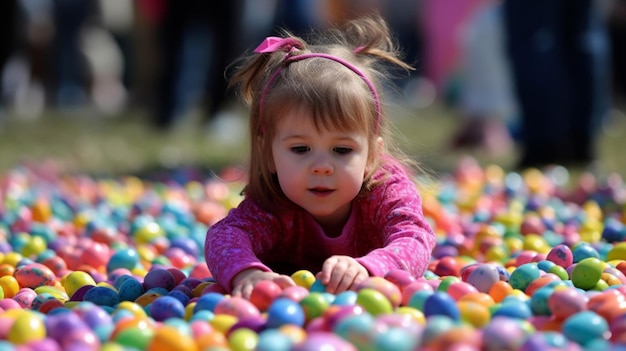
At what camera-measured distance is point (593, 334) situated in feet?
6.36

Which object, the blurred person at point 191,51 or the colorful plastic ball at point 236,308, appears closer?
the colorful plastic ball at point 236,308

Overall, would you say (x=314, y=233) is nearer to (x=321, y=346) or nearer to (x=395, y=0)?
(x=321, y=346)

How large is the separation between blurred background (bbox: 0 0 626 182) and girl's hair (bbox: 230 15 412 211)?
0.36 meters

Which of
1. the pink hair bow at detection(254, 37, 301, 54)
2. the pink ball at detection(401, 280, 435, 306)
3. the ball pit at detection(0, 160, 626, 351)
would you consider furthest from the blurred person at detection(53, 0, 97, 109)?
the pink ball at detection(401, 280, 435, 306)

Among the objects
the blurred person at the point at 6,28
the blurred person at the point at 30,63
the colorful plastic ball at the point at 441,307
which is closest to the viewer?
the colorful plastic ball at the point at 441,307

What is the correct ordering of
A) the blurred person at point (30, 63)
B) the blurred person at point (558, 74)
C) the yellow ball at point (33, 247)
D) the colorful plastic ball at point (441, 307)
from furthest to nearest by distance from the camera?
1. the blurred person at point (30, 63)
2. the blurred person at point (558, 74)
3. the yellow ball at point (33, 247)
4. the colorful plastic ball at point (441, 307)

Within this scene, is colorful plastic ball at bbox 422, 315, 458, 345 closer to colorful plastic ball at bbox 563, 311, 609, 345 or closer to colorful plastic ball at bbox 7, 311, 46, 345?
colorful plastic ball at bbox 563, 311, 609, 345

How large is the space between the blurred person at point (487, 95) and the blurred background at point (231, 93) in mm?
11

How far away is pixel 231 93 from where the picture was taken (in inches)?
314

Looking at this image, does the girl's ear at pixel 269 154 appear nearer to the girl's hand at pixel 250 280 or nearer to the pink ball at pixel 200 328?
the girl's hand at pixel 250 280

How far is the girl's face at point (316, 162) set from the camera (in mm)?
2545

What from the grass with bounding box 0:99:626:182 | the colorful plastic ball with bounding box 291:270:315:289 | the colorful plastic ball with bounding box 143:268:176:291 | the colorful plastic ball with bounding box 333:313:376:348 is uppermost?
the grass with bounding box 0:99:626:182

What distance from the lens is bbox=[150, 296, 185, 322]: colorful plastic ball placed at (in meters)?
2.27

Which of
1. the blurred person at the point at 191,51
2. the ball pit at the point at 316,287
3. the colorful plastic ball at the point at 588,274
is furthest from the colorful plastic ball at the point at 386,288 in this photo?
the blurred person at the point at 191,51
